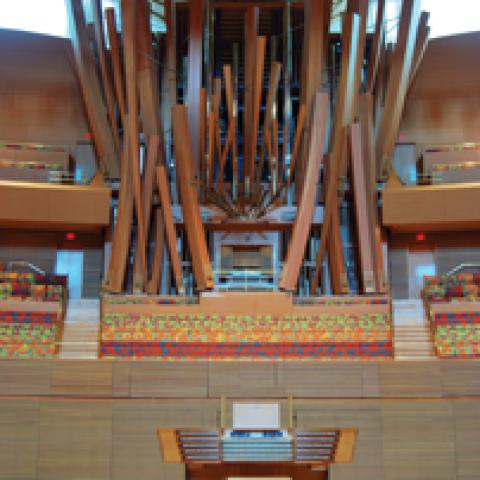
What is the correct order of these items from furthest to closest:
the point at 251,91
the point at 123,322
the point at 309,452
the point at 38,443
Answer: the point at 251,91
the point at 123,322
the point at 38,443
the point at 309,452

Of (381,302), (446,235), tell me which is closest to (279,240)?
(446,235)

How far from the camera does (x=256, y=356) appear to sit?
36.6 feet

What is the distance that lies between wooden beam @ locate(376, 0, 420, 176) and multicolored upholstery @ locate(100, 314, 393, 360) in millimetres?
5273

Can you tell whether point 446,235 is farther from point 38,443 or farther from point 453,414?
point 38,443

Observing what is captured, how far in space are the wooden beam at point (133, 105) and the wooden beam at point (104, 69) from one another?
4.64ft

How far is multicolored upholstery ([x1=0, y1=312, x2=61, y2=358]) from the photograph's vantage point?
36.7ft

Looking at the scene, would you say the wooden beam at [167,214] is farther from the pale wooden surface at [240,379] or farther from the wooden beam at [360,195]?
the wooden beam at [360,195]

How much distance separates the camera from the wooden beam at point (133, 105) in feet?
43.3

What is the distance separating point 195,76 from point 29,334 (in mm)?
6695

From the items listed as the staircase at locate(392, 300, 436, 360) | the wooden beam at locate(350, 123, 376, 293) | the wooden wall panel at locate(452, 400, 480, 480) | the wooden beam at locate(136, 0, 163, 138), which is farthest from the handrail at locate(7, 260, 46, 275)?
the wooden wall panel at locate(452, 400, 480, 480)

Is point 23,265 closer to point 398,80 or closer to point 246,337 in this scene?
point 246,337

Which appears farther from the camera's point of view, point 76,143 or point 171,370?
point 76,143

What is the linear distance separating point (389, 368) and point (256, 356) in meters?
2.23

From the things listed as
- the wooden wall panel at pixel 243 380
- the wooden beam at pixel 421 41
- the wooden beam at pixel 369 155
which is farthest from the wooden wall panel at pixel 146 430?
the wooden beam at pixel 421 41
